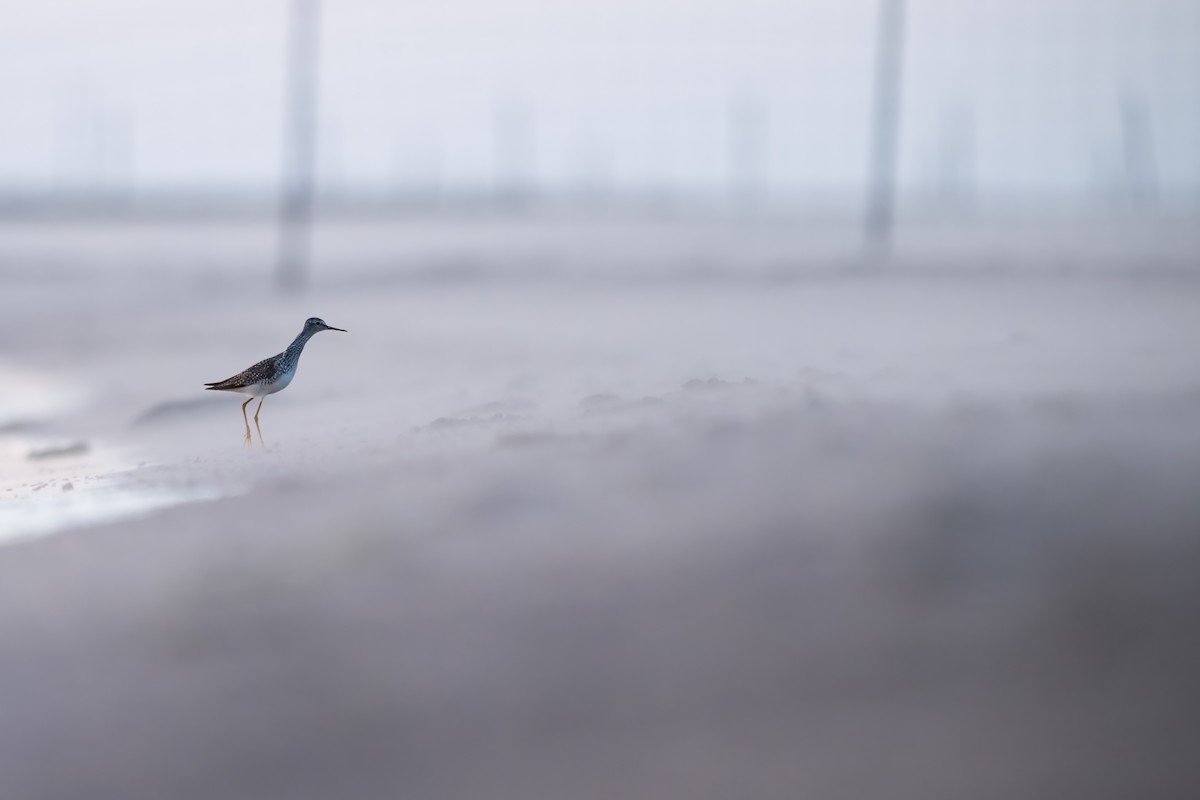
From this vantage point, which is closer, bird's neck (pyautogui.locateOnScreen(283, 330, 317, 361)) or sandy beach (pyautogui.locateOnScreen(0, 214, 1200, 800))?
sandy beach (pyautogui.locateOnScreen(0, 214, 1200, 800))

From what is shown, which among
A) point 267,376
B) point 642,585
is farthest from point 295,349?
point 642,585

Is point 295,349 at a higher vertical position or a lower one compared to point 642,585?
higher

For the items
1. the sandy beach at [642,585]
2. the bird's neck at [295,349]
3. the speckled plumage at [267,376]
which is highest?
the bird's neck at [295,349]

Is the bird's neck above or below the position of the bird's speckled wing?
above

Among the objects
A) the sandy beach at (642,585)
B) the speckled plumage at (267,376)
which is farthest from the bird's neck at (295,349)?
the sandy beach at (642,585)

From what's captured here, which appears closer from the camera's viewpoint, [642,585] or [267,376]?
[642,585]

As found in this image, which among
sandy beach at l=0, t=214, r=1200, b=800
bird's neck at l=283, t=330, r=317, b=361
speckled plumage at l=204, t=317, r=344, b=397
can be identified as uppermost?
bird's neck at l=283, t=330, r=317, b=361

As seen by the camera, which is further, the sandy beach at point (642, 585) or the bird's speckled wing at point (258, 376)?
the bird's speckled wing at point (258, 376)

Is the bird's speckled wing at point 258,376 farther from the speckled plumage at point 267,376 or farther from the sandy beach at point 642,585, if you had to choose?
the sandy beach at point 642,585

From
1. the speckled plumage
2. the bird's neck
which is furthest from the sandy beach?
the bird's neck

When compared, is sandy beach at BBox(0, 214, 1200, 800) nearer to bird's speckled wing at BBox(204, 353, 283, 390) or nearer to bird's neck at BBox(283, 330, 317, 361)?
bird's speckled wing at BBox(204, 353, 283, 390)

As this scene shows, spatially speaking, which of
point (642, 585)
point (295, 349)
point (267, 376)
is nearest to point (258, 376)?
point (267, 376)

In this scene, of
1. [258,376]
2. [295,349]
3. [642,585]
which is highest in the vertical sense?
[295,349]

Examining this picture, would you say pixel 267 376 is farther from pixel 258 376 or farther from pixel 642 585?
pixel 642 585
